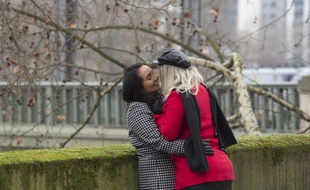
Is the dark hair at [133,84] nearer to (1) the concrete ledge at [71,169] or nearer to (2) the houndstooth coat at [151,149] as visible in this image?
(2) the houndstooth coat at [151,149]

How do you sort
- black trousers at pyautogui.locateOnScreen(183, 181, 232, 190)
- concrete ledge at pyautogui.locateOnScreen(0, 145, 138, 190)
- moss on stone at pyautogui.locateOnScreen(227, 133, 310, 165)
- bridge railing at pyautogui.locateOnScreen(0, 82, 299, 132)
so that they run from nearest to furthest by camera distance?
black trousers at pyautogui.locateOnScreen(183, 181, 232, 190) → concrete ledge at pyautogui.locateOnScreen(0, 145, 138, 190) → moss on stone at pyautogui.locateOnScreen(227, 133, 310, 165) → bridge railing at pyautogui.locateOnScreen(0, 82, 299, 132)

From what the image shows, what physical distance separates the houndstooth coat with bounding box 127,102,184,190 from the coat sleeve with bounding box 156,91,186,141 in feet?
0.18

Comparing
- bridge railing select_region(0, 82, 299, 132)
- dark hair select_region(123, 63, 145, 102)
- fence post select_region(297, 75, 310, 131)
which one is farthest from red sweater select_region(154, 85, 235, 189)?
bridge railing select_region(0, 82, 299, 132)

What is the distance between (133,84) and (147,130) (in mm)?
396

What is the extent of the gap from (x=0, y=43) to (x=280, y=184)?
3.96 m

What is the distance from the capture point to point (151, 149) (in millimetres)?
5285

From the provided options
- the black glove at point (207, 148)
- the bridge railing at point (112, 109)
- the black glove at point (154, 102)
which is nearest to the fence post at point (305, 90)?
the bridge railing at point (112, 109)

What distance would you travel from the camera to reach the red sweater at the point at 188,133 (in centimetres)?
501

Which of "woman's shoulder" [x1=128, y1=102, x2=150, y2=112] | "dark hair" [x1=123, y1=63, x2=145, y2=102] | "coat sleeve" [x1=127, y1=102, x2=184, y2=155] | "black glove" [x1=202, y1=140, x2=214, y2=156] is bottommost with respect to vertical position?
"black glove" [x1=202, y1=140, x2=214, y2=156]

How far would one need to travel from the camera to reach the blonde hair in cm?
507

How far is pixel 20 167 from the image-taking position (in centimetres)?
546

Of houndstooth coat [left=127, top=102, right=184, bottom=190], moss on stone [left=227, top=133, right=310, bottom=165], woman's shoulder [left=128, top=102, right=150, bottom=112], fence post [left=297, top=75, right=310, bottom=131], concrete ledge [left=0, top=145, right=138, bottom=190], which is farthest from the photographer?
fence post [left=297, top=75, right=310, bottom=131]

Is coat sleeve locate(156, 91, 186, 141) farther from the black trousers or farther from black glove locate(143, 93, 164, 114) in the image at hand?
the black trousers

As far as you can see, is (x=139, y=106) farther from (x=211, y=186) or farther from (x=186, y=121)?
(x=211, y=186)
